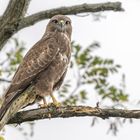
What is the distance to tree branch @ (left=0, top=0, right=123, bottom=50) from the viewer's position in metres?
14.0

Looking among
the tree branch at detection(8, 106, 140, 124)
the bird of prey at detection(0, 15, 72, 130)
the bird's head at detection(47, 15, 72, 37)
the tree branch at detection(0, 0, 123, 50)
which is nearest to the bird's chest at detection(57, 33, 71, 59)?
the bird of prey at detection(0, 15, 72, 130)

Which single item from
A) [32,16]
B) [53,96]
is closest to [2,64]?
[32,16]

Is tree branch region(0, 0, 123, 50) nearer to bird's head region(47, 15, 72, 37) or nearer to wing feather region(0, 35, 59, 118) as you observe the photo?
bird's head region(47, 15, 72, 37)

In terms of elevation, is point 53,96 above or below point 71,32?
below

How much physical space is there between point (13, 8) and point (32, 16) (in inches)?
28.2

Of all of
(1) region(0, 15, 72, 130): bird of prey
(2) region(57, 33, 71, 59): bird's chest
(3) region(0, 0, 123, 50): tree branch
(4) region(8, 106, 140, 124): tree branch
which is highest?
(3) region(0, 0, 123, 50): tree branch

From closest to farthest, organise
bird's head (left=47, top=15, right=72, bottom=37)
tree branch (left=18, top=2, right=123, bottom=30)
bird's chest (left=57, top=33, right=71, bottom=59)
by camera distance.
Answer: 1. bird's chest (left=57, top=33, right=71, bottom=59)
2. bird's head (left=47, top=15, right=72, bottom=37)
3. tree branch (left=18, top=2, right=123, bottom=30)

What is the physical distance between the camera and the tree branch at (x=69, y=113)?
1191cm

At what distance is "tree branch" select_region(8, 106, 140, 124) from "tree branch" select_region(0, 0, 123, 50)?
5.87 feet

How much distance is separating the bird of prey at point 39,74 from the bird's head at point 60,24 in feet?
1.11

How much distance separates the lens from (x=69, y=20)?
14594mm

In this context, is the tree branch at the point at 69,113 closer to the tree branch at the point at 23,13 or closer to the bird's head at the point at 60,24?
the tree branch at the point at 23,13

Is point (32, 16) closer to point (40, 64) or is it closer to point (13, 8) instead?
point (13, 8)

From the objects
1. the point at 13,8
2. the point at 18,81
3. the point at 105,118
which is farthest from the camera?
the point at 13,8
